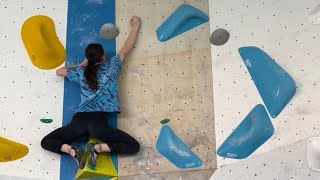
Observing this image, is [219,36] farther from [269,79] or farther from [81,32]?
[81,32]

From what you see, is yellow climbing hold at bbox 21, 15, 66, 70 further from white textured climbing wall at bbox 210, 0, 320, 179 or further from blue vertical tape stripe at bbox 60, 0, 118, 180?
white textured climbing wall at bbox 210, 0, 320, 179

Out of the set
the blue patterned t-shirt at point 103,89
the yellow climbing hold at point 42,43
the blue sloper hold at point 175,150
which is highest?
the yellow climbing hold at point 42,43

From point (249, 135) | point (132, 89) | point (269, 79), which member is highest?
point (269, 79)

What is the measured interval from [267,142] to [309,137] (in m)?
0.21

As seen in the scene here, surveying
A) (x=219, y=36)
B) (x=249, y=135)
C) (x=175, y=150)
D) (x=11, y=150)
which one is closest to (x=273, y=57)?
(x=219, y=36)

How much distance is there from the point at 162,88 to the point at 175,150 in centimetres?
39

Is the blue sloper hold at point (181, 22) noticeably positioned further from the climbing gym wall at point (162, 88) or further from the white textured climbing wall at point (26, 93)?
the white textured climbing wall at point (26, 93)

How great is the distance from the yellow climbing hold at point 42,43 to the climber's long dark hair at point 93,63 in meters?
0.27

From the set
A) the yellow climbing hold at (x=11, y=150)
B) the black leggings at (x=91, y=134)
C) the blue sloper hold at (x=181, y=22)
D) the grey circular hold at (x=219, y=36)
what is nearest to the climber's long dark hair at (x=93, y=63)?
the black leggings at (x=91, y=134)

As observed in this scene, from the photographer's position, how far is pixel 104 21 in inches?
138

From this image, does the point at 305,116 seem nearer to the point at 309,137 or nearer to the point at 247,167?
the point at 309,137

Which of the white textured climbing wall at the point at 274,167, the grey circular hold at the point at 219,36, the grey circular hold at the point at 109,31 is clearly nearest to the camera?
the white textured climbing wall at the point at 274,167

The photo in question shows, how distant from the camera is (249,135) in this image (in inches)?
118

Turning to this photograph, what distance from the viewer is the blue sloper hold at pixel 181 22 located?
3.38 m
